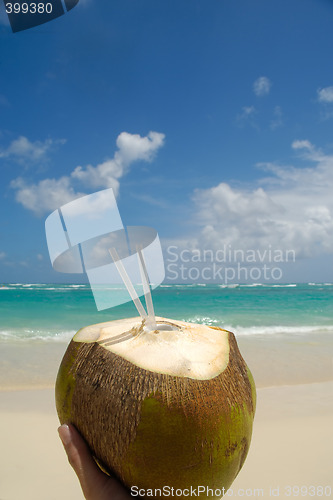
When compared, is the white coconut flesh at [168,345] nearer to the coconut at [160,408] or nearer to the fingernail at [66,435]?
the coconut at [160,408]

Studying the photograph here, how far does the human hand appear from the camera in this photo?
1139 mm

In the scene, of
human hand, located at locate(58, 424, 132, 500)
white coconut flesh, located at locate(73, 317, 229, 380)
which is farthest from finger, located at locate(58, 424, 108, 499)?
white coconut flesh, located at locate(73, 317, 229, 380)

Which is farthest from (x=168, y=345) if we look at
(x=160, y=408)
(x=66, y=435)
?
(x=66, y=435)

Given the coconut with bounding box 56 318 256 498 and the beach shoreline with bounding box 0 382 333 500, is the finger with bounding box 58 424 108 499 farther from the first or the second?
the beach shoreline with bounding box 0 382 333 500

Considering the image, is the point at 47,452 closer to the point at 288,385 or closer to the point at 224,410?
the point at 224,410

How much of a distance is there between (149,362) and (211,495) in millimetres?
451

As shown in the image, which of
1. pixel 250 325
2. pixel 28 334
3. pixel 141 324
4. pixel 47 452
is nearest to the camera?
Answer: pixel 141 324

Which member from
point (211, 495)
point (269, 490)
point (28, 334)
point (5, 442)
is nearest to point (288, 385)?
point (269, 490)

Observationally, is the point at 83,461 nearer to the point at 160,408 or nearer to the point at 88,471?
the point at 88,471

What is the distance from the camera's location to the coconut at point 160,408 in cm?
103

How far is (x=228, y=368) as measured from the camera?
116 cm

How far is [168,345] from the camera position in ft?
3.85

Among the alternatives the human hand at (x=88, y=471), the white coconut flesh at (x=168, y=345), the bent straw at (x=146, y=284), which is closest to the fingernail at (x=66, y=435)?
the human hand at (x=88, y=471)

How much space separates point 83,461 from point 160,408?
35 centimetres
